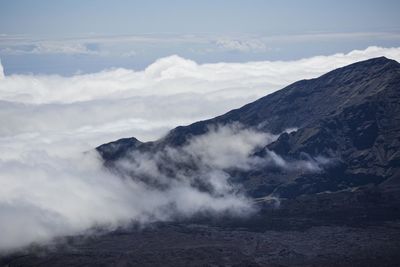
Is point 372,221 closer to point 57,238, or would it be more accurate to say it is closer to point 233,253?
point 233,253

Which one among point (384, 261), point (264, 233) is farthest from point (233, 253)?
point (384, 261)

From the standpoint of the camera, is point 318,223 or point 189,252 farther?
point 318,223

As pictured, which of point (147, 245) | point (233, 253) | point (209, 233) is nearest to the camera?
point (233, 253)

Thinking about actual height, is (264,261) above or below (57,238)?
below

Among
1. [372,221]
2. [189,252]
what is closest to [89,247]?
[189,252]

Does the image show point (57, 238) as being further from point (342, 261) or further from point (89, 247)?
point (342, 261)

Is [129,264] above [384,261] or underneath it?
above

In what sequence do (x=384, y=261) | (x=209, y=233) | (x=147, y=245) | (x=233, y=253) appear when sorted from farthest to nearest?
(x=209, y=233), (x=147, y=245), (x=233, y=253), (x=384, y=261)

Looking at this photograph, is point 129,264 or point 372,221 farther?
point 372,221

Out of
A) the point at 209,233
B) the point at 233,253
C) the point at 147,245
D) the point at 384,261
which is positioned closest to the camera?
the point at 384,261
